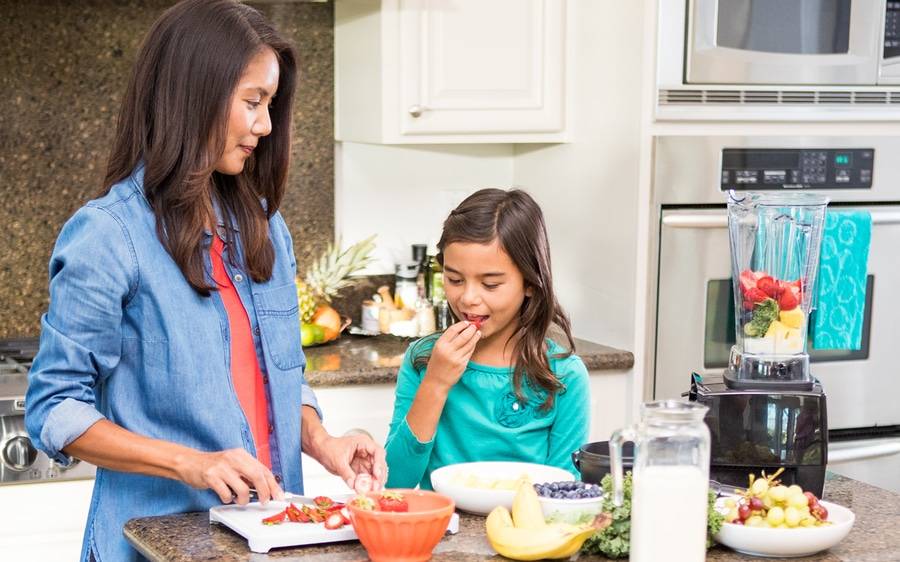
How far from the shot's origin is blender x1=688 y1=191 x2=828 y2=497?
172 cm

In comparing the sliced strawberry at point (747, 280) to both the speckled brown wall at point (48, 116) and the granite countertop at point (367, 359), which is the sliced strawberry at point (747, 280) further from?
the speckled brown wall at point (48, 116)

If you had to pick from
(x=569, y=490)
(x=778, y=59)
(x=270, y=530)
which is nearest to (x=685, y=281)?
(x=778, y=59)

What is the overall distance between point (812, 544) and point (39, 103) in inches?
87.8

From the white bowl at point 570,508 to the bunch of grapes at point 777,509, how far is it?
162 mm

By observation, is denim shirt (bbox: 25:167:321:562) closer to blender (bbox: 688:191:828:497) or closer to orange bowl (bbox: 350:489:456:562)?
orange bowl (bbox: 350:489:456:562)

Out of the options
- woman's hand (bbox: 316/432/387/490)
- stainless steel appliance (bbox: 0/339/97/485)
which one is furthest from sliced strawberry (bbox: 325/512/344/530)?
stainless steel appliance (bbox: 0/339/97/485)

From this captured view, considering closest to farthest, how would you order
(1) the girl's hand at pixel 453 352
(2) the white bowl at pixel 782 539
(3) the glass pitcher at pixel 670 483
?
(3) the glass pitcher at pixel 670 483 → (2) the white bowl at pixel 782 539 → (1) the girl's hand at pixel 453 352

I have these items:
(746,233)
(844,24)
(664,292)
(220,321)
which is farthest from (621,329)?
(220,321)

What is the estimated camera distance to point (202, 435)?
1695 mm

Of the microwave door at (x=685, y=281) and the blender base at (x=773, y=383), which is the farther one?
the microwave door at (x=685, y=281)

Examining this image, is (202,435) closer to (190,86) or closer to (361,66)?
(190,86)

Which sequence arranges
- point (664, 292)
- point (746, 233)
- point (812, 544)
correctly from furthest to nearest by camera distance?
point (664, 292) → point (746, 233) → point (812, 544)

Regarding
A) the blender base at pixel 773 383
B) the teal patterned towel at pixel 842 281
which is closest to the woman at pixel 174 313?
the blender base at pixel 773 383

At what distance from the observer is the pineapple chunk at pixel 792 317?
5.82 feet
